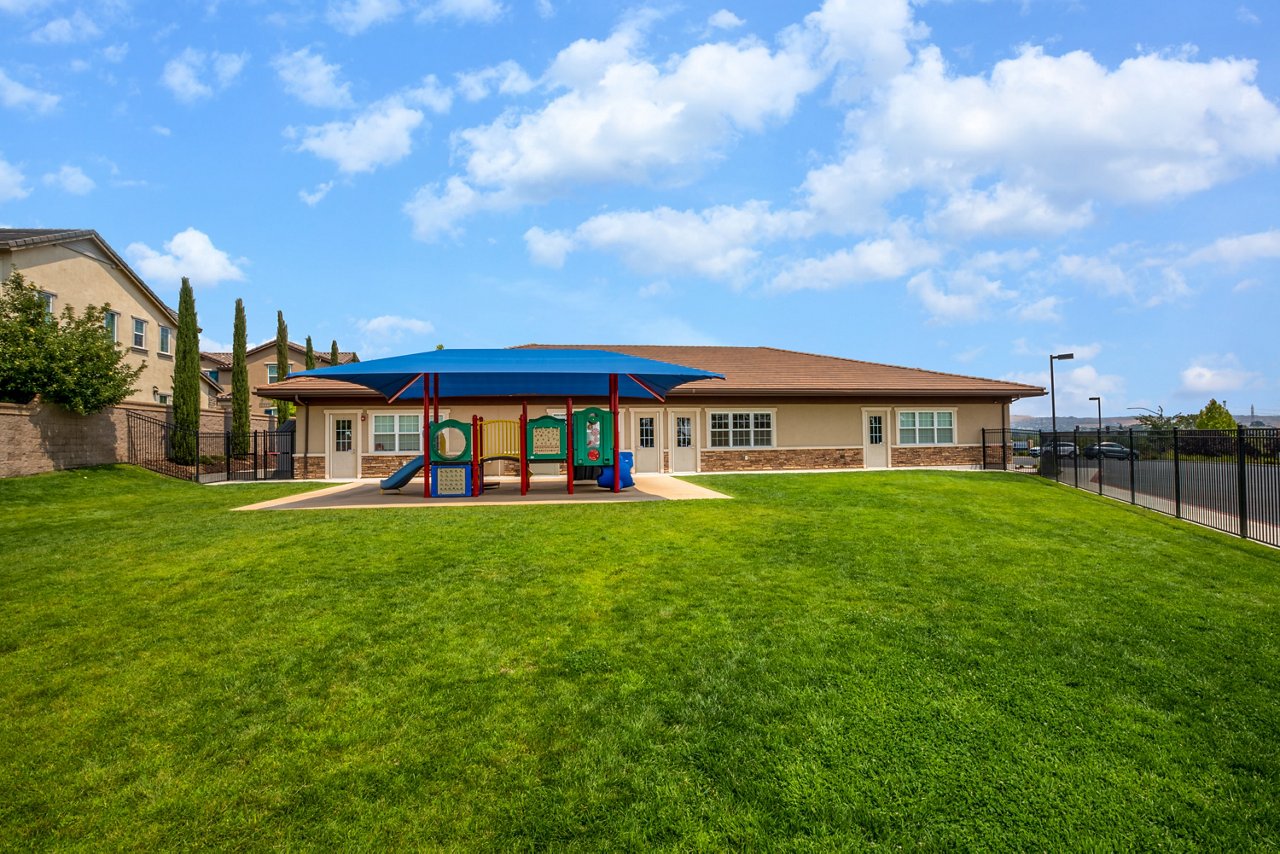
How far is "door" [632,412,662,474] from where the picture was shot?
2272cm

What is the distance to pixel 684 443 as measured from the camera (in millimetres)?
22984

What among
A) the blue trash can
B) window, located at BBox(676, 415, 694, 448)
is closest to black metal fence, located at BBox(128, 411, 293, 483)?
the blue trash can

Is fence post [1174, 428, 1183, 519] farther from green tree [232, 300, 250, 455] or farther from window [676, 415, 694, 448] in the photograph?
green tree [232, 300, 250, 455]

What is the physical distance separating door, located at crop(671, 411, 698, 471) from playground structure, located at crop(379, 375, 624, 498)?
7.41 meters

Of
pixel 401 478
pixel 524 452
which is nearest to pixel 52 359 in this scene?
pixel 401 478

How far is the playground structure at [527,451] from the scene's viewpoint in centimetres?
1434

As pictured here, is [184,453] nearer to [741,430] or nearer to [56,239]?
[56,239]

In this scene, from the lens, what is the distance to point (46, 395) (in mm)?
18609

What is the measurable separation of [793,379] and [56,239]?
28.9 meters

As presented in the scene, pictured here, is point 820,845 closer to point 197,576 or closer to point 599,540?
point 599,540

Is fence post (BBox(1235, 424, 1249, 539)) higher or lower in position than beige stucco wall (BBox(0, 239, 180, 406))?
lower

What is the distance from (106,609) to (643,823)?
5752 millimetres

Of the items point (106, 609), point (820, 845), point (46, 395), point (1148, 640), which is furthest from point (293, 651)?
point (46, 395)

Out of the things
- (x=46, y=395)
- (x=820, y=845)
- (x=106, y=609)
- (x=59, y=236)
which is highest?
(x=59, y=236)
